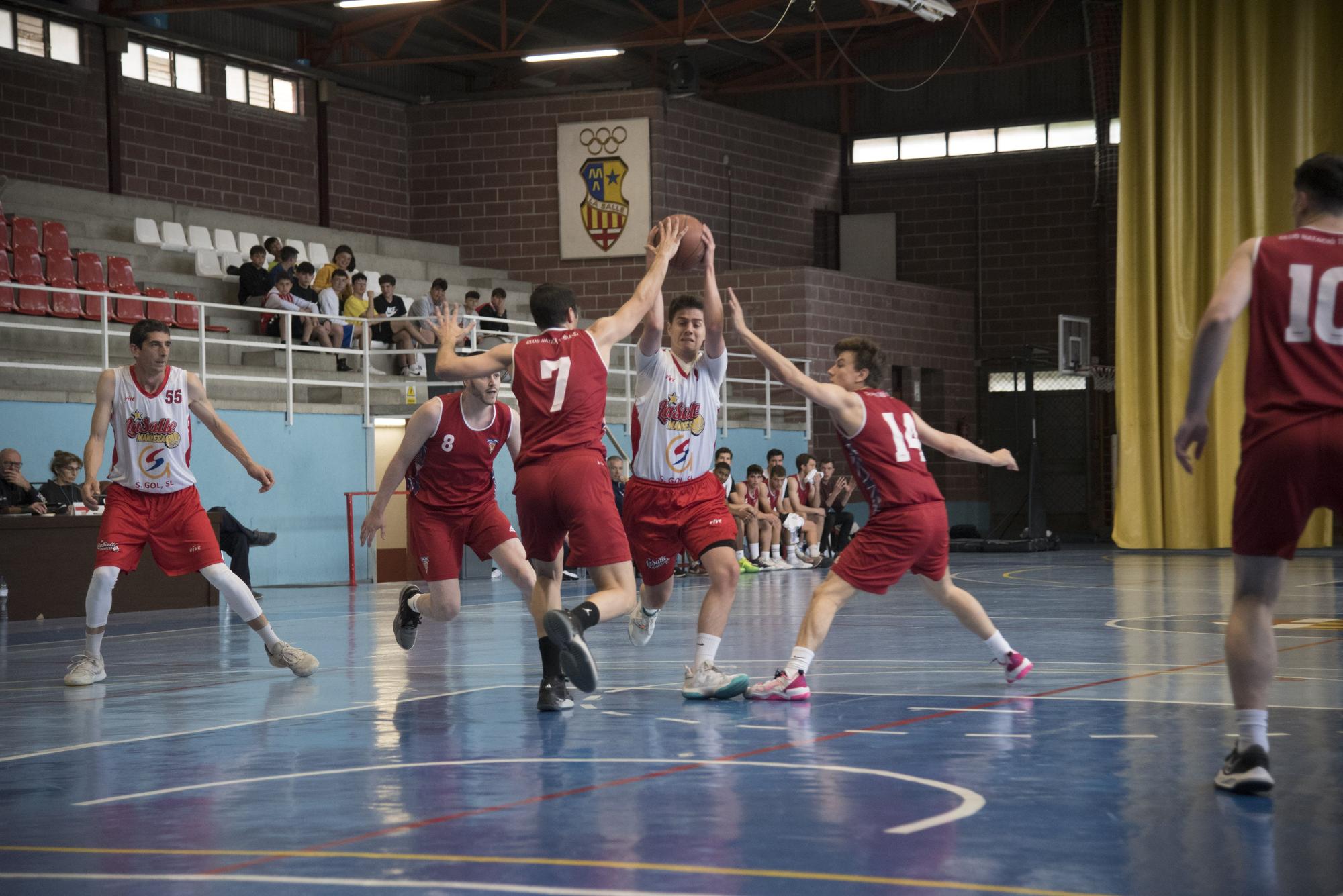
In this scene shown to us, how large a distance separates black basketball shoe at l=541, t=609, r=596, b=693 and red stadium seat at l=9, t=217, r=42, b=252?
14355 mm

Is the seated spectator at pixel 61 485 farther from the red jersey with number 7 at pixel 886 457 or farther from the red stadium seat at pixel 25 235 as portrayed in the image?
the red jersey with number 7 at pixel 886 457

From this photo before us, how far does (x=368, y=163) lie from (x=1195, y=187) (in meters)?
13.3

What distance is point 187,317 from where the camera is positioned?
1925 centimetres

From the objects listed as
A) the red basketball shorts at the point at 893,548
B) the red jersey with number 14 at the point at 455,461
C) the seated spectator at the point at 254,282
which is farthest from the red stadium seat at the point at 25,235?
the red basketball shorts at the point at 893,548

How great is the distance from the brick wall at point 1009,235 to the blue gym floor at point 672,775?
1953 cm

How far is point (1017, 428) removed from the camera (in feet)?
79.1

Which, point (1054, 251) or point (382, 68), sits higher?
point (382, 68)

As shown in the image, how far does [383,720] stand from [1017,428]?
1862cm

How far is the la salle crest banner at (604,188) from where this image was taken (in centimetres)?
2589

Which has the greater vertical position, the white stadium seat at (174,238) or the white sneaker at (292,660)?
the white stadium seat at (174,238)

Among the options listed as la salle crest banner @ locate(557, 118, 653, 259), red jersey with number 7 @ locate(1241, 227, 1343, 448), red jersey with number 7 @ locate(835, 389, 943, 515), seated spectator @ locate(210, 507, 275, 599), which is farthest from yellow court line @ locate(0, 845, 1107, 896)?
la salle crest banner @ locate(557, 118, 653, 259)

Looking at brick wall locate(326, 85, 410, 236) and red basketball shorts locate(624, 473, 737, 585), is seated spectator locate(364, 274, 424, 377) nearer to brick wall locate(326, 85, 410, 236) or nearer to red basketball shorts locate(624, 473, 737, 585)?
brick wall locate(326, 85, 410, 236)

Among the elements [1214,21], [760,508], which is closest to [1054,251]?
[1214,21]

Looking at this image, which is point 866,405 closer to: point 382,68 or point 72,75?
point 72,75
